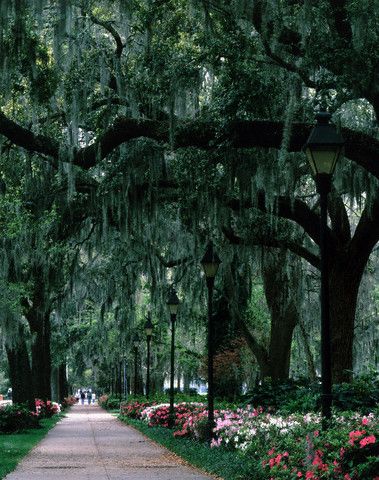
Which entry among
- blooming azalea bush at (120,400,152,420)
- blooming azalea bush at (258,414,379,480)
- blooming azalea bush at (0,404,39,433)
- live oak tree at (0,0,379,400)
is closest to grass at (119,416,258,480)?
blooming azalea bush at (258,414,379,480)

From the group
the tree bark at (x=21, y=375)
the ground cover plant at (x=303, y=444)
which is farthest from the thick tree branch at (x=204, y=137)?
the tree bark at (x=21, y=375)

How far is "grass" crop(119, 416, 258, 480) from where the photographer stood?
9975 millimetres

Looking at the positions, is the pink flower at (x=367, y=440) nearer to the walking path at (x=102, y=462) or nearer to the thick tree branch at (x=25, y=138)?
the walking path at (x=102, y=462)

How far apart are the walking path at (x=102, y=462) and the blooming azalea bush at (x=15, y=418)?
314 cm

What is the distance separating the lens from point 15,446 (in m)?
16.8

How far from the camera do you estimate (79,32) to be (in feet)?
45.4

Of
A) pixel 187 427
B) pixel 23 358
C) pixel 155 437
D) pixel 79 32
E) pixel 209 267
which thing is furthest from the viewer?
pixel 23 358

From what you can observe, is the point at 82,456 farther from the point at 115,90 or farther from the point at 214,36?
the point at 214,36

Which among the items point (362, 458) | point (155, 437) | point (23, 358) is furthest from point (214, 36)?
point (23, 358)

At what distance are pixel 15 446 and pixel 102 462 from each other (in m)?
4.06

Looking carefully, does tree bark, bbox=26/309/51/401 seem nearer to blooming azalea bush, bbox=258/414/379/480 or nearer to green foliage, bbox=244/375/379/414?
green foliage, bbox=244/375/379/414

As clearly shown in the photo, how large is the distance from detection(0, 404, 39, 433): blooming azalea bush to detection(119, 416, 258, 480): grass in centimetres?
588

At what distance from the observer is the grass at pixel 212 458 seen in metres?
9.98

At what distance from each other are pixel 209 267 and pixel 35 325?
12.9m
